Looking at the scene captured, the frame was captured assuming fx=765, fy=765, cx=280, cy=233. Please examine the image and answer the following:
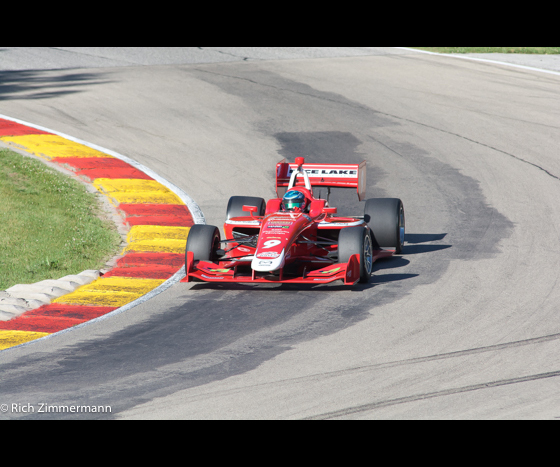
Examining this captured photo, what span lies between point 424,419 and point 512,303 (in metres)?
3.52

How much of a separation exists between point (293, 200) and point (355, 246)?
137 centimetres

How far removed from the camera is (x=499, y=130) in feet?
59.8

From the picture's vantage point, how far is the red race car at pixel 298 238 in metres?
9.75

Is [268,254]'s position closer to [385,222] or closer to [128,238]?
[385,222]

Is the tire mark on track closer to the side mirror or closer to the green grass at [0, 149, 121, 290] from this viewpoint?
the side mirror

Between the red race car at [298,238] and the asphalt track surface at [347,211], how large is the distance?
0.27 m

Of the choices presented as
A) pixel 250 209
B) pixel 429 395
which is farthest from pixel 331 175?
pixel 429 395

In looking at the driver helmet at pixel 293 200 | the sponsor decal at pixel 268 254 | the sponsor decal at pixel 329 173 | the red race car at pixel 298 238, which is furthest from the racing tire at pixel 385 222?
the sponsor decal at pixel 268 254

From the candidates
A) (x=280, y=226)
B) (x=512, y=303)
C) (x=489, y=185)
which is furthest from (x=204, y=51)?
(x=512, y=303)

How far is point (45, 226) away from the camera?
12.7 metres

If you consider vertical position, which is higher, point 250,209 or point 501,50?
point 501,50

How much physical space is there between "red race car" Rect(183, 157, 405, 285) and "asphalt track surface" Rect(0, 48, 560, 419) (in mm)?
267

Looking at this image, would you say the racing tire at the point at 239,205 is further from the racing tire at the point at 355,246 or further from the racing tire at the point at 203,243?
the racing tire at the point at 355,246

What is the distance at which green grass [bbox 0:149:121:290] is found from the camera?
11119mm
